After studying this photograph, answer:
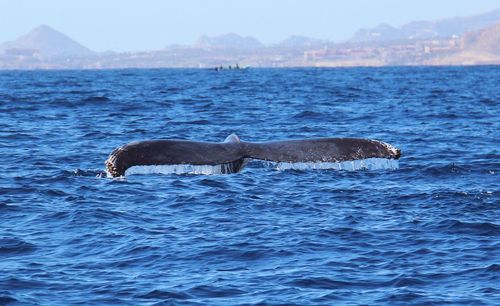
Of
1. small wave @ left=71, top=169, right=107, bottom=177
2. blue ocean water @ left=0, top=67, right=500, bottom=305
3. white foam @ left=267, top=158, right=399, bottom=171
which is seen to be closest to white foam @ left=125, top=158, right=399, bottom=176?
white foam @ left=267, top=158, right=399, bottom=171

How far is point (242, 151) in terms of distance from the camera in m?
12.9

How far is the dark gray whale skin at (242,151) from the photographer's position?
12.2 metres

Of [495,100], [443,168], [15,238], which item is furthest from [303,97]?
[15,238]

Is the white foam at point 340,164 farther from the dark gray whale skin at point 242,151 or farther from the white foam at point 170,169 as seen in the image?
the white foam at point 170,169

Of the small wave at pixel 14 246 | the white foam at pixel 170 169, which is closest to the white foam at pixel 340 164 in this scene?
the white foam at pixel 170 169

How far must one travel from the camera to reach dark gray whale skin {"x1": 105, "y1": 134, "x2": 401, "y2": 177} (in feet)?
40.1

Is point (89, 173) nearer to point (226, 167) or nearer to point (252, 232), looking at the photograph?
point (226, 167)

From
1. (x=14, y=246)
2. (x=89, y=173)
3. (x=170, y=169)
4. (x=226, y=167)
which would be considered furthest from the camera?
(x=89, y=173)

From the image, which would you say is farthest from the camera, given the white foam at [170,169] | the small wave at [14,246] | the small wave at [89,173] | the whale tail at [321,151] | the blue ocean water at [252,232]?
the small wave at [89,173]

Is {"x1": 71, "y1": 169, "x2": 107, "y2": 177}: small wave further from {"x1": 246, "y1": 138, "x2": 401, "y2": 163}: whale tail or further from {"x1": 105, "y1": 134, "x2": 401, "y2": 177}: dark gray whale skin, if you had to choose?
{"x1": 246, "y1": 138, "x2": 401, "y2": 163}: whale tail

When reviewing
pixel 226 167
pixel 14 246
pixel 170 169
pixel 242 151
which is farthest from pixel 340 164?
pixel 14 246

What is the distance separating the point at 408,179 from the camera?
15.6 meters

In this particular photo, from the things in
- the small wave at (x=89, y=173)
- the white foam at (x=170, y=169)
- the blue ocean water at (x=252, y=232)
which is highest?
the white foam at (x=170, y=169)

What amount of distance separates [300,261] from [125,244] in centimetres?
208
